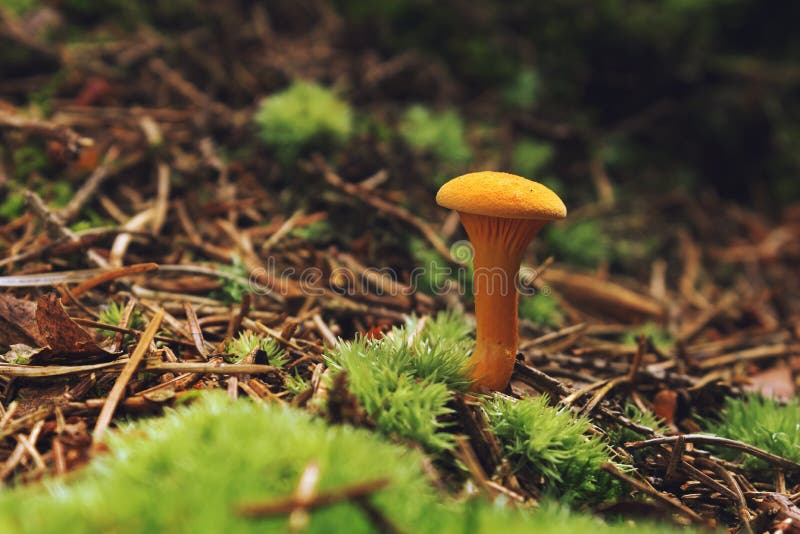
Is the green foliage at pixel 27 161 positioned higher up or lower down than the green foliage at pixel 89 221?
higher up

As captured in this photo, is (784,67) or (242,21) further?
(784,67)

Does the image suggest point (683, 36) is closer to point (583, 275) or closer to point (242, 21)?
point (583, 275)

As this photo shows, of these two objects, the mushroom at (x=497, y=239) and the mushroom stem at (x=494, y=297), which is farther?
the mushroom stem at (x=494, y=297)

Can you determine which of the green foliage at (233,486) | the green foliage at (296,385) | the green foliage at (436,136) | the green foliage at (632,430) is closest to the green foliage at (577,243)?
the green foliage at (436,136)

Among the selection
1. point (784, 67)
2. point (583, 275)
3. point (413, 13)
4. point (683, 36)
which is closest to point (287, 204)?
point (583, 275)

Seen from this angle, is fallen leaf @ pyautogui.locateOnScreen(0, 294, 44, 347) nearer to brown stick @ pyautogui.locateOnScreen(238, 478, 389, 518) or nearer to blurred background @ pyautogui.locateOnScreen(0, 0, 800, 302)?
blurred background @ pyautogui.locateOnScreen(0, 0, 800, 302)

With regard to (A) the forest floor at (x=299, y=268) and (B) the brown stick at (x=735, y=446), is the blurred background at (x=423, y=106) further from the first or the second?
(B) the brown stick at (x=735, y=446)

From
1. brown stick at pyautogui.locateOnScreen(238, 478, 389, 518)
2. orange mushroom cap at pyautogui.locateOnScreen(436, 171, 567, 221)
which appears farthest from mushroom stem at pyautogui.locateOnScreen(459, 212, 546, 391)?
brown stick at pyautogui.locateOnScreen(238, 478, 389, 518)
